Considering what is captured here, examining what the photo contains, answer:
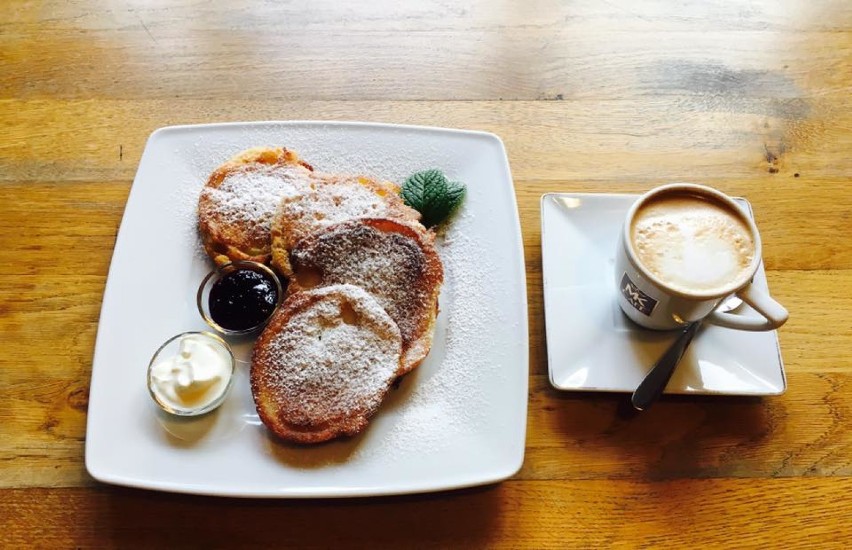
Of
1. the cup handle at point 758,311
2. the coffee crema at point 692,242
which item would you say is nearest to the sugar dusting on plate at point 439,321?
the coffee crema at point 692,242

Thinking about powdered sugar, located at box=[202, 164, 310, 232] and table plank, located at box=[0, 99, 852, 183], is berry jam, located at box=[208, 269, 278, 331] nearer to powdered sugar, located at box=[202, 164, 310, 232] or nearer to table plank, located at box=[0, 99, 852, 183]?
powdered sugar, located at box=[202, 164, 310, 232]

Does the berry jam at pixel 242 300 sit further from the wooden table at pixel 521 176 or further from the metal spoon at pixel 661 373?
the metal spoon at pixel 661 373

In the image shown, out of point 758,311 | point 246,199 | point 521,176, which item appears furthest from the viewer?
point 521,176

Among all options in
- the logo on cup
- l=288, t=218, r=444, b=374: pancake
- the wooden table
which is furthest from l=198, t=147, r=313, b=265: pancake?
the logo on cup

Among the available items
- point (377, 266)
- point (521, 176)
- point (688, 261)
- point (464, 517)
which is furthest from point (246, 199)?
point (688, 261)

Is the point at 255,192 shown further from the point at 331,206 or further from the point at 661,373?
the point at 661,373
